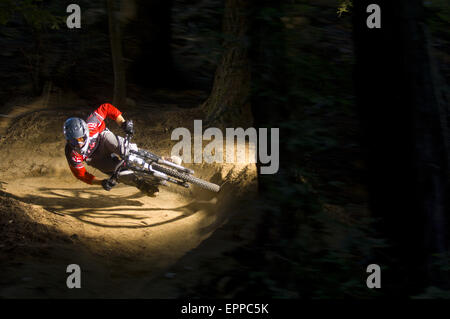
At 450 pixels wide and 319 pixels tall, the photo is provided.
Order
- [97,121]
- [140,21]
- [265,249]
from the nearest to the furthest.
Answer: [265,249] → [97,121] → [140,21]

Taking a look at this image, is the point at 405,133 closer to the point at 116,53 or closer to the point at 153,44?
the point at 116,53

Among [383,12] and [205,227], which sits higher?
[383,12]

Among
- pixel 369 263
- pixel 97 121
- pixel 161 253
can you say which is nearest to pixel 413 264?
pixel 369 263

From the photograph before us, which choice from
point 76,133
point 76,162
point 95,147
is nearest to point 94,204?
point 95,147

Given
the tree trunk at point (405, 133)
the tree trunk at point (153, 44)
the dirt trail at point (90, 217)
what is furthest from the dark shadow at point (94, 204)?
the tree trunk at point (153, 44)

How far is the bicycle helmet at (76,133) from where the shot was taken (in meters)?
7.41

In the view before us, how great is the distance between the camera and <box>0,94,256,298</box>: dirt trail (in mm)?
5664

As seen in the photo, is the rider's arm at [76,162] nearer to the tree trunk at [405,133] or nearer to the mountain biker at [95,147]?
the mountain biker at [95,147]

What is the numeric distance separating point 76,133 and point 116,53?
6051 millimetres

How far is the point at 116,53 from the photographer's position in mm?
12859

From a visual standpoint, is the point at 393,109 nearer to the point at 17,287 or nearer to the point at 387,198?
the point at 387,198

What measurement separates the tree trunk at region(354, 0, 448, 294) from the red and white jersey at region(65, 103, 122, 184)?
494cm

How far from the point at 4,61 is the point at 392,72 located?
17.4 meters

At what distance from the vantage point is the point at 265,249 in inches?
213
